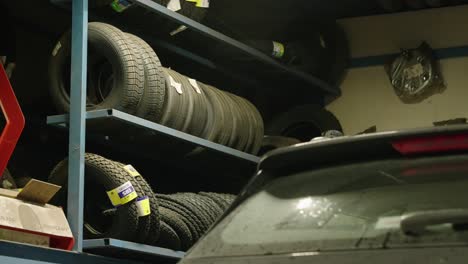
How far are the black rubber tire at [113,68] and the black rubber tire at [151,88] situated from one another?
0.06m

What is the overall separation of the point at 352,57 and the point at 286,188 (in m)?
5.41

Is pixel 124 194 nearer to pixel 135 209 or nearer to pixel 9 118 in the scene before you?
pixel 135 209

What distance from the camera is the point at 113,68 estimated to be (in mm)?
5371

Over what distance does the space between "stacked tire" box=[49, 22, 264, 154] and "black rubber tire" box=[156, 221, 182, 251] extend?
68cm

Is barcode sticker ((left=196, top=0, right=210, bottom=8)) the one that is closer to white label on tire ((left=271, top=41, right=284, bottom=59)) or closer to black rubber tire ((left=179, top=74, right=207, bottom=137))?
black rubber tire ((left=179, top=74, right=207, bottom=137))

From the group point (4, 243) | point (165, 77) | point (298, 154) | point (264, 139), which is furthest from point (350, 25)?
point (298, 154)

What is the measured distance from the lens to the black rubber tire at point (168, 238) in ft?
17.5

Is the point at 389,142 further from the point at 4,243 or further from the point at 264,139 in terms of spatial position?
the point at 264,139

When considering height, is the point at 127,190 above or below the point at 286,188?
below

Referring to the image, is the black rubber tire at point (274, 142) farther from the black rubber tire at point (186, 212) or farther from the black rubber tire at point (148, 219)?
the black rubber tire at point (148, 219)

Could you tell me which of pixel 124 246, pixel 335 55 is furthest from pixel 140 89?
pixel 335 55

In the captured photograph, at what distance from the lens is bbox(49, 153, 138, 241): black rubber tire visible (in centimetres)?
505

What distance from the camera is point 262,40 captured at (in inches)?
281

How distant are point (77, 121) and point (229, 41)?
167cm
